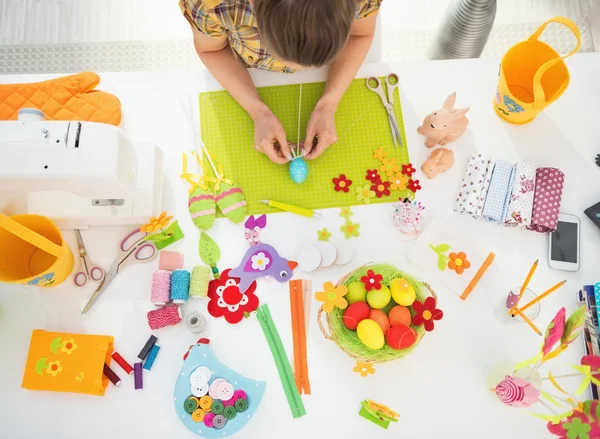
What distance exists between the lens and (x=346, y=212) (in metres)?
1.17

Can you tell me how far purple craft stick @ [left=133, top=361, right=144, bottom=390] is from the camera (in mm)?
1067

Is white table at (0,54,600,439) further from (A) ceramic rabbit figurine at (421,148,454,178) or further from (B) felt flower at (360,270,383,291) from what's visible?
(B) felt flower at (360,270,383,291)

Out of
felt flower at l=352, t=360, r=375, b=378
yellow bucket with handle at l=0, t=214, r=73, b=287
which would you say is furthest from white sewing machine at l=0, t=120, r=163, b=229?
felt flower at l=352, t=360, r=375, b=378

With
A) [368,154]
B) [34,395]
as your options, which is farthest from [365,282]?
[34,395]

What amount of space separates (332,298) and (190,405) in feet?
1.32

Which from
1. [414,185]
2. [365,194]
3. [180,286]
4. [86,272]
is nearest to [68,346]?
[86,272]

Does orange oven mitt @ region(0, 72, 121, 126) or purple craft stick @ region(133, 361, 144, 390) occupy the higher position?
orange oven mitt @ region(0, 72, 121, 126)

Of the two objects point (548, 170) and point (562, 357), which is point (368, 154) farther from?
point (562, 357)

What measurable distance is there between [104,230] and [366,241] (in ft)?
2.09

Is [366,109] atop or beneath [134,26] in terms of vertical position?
beneath

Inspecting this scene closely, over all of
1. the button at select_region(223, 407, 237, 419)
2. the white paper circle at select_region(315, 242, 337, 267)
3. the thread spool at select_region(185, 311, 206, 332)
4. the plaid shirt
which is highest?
the plaid shirt

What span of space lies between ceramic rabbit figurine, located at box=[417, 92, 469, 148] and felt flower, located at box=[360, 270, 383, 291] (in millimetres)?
390

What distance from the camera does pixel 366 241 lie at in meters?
1.16

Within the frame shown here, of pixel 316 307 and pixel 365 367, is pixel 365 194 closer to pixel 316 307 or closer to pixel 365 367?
pixel 316 307
